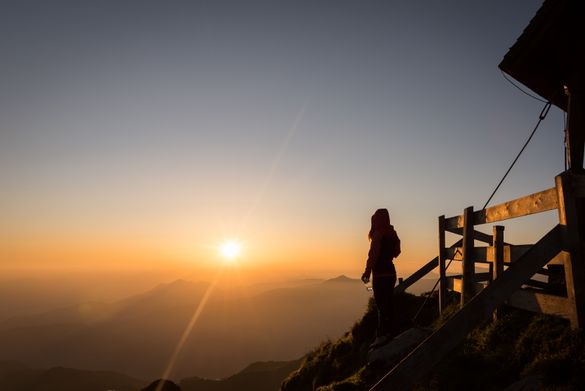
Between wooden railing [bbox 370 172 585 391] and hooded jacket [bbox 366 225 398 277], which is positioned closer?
wooden railing [bbox 370 172 585 391]

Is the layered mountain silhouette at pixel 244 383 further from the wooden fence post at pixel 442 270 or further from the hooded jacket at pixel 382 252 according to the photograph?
the hooded jacket at pixel 382 252

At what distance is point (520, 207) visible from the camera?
18.1 ft

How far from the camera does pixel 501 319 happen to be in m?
5.97

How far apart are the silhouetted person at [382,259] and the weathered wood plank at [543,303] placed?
2778 millimetres

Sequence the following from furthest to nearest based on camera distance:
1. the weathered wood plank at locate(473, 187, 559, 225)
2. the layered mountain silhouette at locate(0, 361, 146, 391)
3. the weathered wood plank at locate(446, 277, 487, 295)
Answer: the layered mountain silhouette at locate(0, 361, 146, 391) < the weathered wood plank at locate(446, 277, 487, 295) < the weathered wood plank at locate(473, 187, 559, 225)

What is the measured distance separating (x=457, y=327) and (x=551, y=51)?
5.56 meters

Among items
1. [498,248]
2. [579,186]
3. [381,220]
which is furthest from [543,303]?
[381,220]

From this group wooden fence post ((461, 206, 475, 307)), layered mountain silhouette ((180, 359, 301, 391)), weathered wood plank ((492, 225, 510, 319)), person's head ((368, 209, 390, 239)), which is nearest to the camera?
weathered wood plank ((492, 225, 510, 319))

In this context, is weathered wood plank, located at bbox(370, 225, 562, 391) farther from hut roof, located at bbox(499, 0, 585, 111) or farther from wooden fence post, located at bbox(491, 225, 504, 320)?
hut roof, located at bbox(499, 0, 585, 111)

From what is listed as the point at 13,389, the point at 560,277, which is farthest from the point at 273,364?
the point at 13,389

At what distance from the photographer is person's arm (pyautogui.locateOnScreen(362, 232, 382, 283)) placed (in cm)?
830

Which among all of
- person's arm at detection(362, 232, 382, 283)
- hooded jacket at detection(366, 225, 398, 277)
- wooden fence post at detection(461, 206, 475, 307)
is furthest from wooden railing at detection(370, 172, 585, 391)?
person's arm at detection(362, 232, 382, 283)

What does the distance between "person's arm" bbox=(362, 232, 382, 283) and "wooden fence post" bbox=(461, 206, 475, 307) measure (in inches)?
68.6

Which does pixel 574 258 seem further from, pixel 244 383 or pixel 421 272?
pixel 244 383
